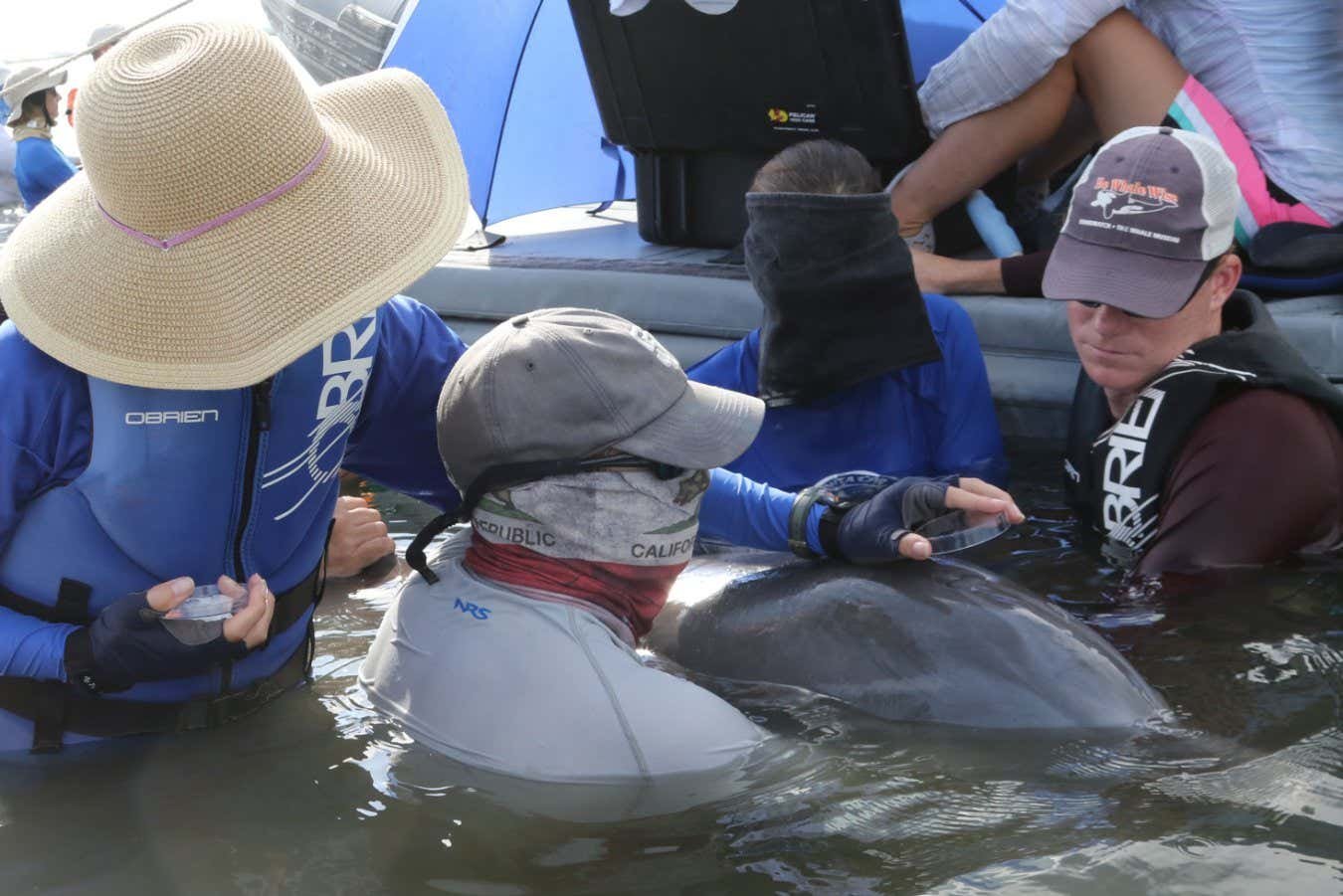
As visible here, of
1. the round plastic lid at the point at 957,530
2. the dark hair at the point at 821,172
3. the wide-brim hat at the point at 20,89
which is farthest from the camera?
the wide-brim hat at the point at 20,89

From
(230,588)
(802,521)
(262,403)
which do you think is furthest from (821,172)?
(230,588)

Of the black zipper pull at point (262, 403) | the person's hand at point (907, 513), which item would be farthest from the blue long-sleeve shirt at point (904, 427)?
the black zipper pull at point (262, 403)

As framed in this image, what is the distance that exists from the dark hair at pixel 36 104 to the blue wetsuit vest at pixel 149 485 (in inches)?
214

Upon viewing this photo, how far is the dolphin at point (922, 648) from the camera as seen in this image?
2605 millimetres

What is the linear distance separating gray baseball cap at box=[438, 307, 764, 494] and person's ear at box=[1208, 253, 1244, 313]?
1.45 meters

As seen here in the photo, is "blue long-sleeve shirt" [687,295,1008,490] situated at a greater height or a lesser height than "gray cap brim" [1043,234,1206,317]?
lesser

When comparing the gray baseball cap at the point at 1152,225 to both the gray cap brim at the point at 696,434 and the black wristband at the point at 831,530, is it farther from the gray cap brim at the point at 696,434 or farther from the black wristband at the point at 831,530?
the gray cap brim at the point at 696,434

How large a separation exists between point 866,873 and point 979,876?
17 centimetres

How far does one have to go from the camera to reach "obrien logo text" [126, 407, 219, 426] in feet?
7.64

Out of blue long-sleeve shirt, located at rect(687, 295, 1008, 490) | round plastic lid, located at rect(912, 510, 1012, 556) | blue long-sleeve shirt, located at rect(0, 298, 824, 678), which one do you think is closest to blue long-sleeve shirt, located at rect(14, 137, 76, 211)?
blue long-sleeve shirt, located at rect(687, 295, 1008, 490)

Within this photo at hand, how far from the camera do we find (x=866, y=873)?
2.28 meters

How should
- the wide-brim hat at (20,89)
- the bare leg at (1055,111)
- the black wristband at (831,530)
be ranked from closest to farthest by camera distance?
the black wristband at (831,530) < the bare leg at (1055,111) < the wide-brim hat at (20,89)

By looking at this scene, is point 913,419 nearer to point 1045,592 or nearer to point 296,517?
point 1045,592

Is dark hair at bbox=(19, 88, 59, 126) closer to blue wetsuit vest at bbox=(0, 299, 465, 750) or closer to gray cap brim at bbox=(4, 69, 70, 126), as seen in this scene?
gray cap brim at bbox=(4, 69, 70, 126)
